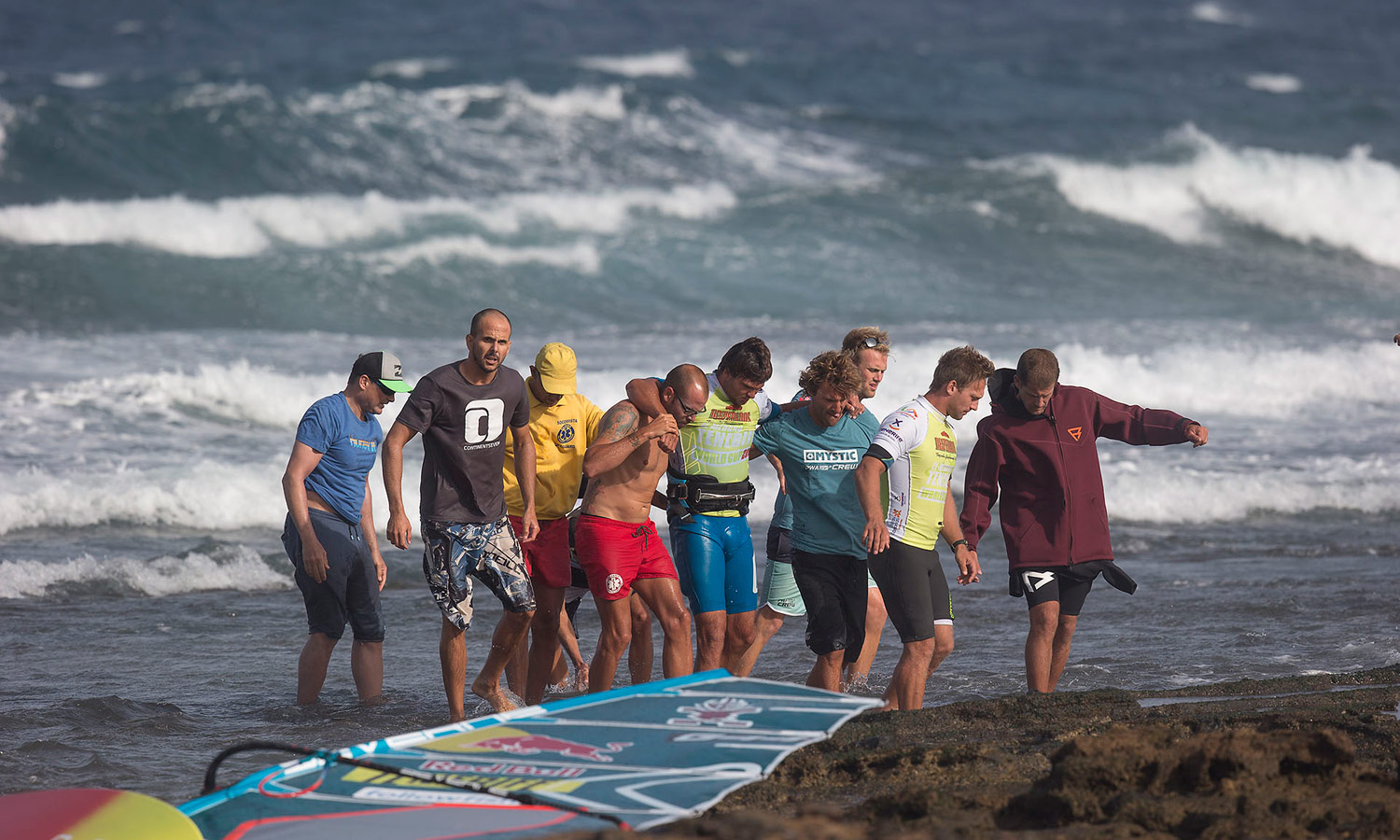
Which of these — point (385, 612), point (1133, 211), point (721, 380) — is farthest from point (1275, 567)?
point (1133, 211)

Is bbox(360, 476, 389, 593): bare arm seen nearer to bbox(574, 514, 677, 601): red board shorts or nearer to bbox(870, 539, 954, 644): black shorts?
bbox(574, 514, 677, 601): red board shorts

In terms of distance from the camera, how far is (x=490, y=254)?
24.7m

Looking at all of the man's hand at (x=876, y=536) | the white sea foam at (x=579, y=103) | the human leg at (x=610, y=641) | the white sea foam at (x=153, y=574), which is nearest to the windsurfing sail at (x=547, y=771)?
the man's hand at (x=876, y=536)

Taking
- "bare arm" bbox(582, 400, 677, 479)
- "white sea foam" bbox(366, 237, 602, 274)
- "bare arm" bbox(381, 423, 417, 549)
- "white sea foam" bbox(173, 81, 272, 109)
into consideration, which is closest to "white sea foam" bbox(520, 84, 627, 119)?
"white sea foam" bbox(173, 81, 272, 109)

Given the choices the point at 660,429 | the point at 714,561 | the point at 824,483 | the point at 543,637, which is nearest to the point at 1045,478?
the point at 824,483

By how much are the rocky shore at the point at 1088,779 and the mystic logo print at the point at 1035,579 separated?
0.64 m

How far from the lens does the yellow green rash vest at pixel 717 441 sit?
6.38 m

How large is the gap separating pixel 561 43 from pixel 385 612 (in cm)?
3305

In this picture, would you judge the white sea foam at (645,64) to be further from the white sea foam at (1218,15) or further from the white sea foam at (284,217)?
the white sea foam at (1218,15)

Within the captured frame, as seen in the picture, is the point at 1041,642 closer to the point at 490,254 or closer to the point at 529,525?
the point at 529,525

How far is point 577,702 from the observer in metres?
5.01

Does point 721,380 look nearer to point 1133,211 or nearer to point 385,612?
point 385,612

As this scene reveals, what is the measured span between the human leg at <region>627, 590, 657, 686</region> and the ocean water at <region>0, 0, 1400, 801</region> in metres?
0.96

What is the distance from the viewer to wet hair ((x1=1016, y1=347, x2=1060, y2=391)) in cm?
621
